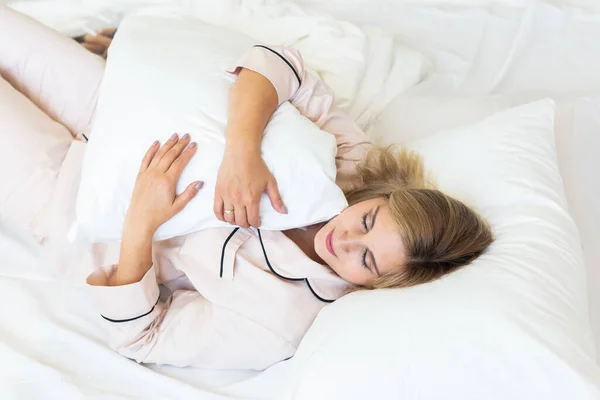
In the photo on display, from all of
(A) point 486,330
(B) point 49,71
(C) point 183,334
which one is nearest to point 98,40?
(B) point 49,71

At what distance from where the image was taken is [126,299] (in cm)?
94

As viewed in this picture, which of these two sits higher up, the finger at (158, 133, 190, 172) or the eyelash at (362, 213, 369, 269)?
the finger at (158, 133, 190, 172)

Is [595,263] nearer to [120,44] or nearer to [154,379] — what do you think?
[154,379]

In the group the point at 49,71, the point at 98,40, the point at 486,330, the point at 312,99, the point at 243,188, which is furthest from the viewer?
the point at 98,40

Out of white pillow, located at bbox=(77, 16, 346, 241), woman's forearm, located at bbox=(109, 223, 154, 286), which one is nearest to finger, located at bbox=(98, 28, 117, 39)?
white pillow, located at bbox=(77, 16, 346, 241)

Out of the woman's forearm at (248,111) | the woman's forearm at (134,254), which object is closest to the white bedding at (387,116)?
the woman's forearm at (134,254)

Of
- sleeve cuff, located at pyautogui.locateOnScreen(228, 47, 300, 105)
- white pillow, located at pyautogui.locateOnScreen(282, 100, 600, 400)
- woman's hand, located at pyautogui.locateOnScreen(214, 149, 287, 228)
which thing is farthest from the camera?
sleeve cuff, located at pyautogui.locateOnScreen(228, 47, 300, 105)

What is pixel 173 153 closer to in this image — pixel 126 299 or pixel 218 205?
pixel 218 205

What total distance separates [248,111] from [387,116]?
44 centimetres

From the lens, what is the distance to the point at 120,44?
1.12 meters

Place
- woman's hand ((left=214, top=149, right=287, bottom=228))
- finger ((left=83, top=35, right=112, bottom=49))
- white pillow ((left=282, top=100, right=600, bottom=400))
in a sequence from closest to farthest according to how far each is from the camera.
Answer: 1. white pillow ((left=282, top=100, right=600, bottom=400))
2. woman's hand ((left=214, top=149, right=287, bottom=228))
3. finger ((left=83, top=35, right=112, bottom=49))

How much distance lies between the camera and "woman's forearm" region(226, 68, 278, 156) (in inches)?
36.4

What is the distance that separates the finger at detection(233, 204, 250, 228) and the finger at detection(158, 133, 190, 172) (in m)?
0.13

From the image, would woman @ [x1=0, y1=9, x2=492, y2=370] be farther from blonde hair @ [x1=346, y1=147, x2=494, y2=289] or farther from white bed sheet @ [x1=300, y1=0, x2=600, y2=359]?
white bed sheet @ [x1=300, y1=0, x2=600, y2=359]
